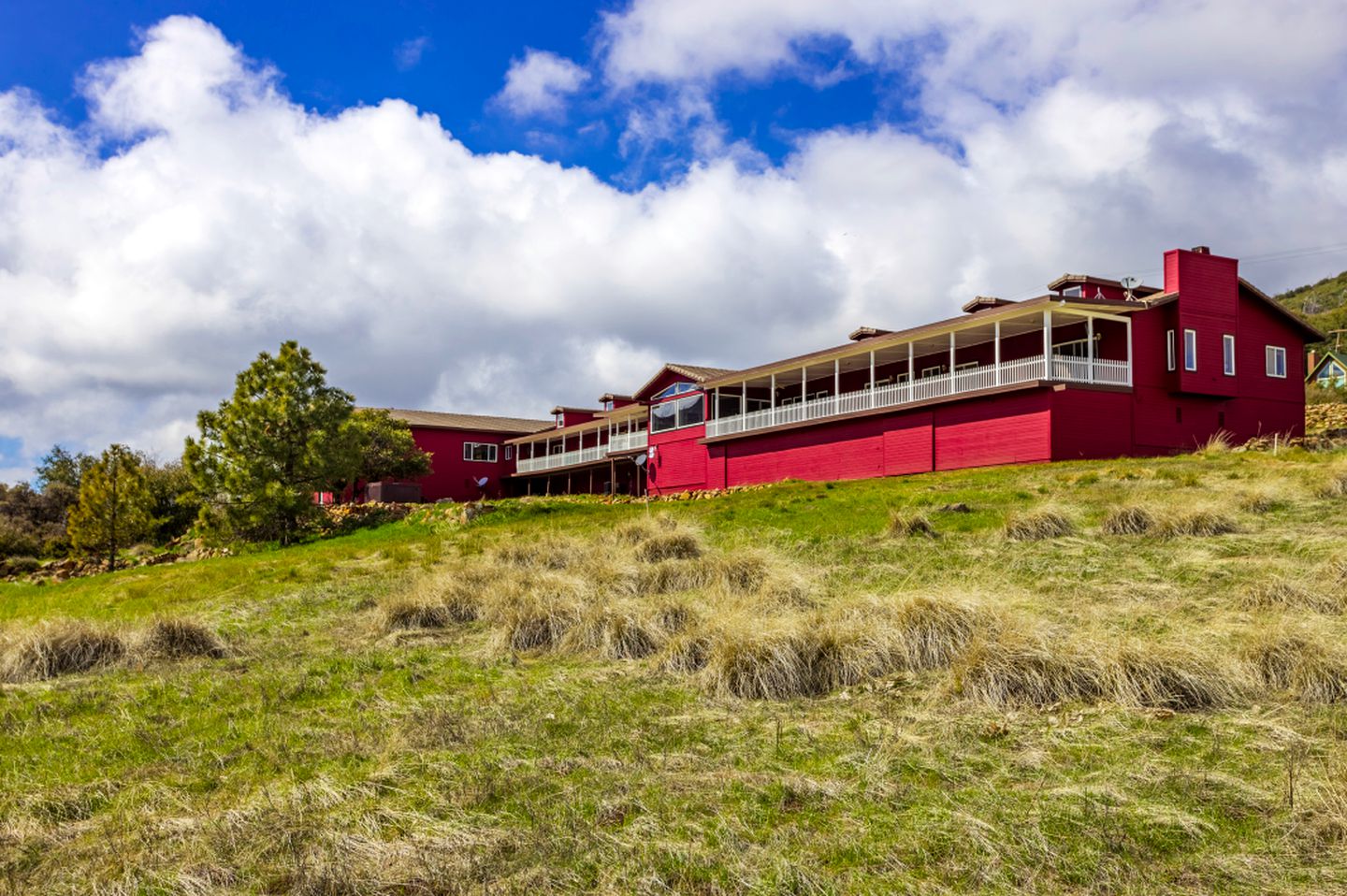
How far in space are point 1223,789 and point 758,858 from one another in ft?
7.86

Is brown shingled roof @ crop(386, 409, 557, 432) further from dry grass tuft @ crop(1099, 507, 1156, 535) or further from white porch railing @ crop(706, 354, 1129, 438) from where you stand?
dry grass tuft @ crop(1099, 507, 1156, 535)

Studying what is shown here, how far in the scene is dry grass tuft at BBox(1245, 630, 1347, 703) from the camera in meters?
6.31

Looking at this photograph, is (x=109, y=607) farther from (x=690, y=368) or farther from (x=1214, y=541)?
(x=690, y=368)

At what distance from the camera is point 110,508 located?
34.0 m

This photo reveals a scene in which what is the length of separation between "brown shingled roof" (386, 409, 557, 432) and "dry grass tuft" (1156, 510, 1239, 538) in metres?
43.5

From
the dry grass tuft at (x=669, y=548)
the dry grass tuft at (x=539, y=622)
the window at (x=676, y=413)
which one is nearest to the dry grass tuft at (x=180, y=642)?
the dry grass tuft at (x=539, y=622)

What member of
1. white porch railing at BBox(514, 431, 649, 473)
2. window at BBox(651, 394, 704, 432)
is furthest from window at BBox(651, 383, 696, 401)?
white porch railing at BBox(514, 431, 649, 473)

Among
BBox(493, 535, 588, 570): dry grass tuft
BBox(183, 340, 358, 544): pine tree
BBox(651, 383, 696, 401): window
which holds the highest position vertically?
BBox(651, 383, 696, 401): window

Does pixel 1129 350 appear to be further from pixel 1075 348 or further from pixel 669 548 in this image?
pixel 669 548

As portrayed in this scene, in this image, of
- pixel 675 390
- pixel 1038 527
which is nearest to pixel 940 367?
pixel 675 390

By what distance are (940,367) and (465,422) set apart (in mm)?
32018

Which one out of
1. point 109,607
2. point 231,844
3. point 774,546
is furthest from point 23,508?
point 231,844

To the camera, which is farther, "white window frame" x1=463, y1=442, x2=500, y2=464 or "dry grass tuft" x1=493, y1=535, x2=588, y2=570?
"white window frame" x1=463, y1=442, x2=500, y2=464

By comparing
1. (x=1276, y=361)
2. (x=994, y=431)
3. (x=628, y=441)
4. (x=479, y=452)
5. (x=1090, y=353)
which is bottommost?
(x=994, y=431)
